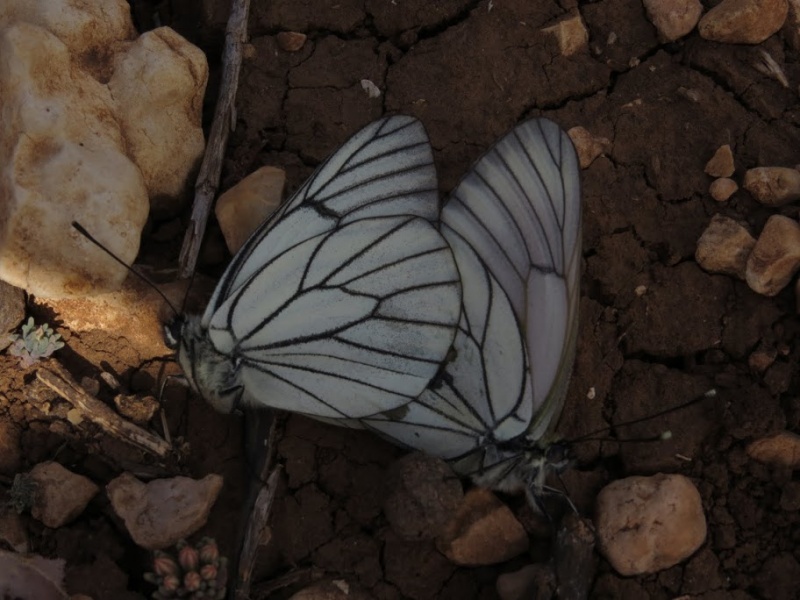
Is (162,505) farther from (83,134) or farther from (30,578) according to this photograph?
(83,134)

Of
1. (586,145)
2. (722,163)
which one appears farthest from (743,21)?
(586,145)

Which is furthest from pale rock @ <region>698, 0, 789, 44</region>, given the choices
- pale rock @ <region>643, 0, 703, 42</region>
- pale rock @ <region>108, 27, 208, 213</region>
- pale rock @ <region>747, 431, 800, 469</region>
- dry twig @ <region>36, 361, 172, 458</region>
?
dry twig @ <region>36, 361, 172, 458</region>

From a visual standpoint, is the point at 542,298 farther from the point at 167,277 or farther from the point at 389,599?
the point at 167,277

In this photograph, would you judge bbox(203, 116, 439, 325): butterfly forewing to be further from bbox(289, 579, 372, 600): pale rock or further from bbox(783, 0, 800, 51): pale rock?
bbox(783, 0, 800, 51): pale rock

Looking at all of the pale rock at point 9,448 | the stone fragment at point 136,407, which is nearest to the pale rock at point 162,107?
the stone fragment at point 136,407

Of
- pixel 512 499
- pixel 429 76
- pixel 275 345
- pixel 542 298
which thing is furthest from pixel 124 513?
pixel 429 76
